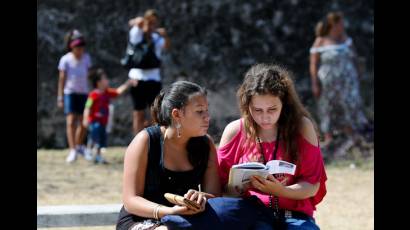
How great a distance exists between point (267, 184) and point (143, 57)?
576 cm

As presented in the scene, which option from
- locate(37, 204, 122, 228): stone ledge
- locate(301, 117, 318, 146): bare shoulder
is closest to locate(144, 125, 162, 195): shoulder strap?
locate(301, 117, 318, 146): bare shoulder

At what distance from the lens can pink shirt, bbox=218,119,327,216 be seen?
13.4ft

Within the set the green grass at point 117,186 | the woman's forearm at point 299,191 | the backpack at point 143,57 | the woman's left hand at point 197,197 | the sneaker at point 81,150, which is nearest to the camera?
the woman's left hand at point 197,197

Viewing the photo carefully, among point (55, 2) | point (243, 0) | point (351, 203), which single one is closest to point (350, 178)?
point (351, 203)

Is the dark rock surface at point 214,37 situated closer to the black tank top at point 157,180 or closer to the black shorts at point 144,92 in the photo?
the black shorts at point 144,92

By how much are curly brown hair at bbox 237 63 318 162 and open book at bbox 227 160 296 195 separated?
0.18 meters

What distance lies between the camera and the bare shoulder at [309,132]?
4.14 meters

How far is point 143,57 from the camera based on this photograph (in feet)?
31.1

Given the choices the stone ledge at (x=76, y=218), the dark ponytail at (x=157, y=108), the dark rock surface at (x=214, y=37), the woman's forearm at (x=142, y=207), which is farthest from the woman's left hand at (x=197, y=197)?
the dark rock surface at (x=214, y=37)

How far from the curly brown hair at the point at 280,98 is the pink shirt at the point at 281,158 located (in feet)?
0.12

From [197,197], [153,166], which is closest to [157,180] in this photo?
[153,166]

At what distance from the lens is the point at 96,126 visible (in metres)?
9.62

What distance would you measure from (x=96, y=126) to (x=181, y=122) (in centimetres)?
566

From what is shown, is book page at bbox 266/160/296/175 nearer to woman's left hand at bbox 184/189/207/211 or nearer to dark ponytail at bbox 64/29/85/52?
woman's left hand at bbox 184/189/207/211
